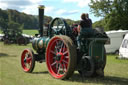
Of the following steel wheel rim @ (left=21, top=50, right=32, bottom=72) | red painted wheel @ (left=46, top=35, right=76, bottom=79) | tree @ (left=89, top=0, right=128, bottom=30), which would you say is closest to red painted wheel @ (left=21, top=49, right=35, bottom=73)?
steel wheel rim @ (left=21, top=50, right=32, bottom=72)

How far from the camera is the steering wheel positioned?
6.58m

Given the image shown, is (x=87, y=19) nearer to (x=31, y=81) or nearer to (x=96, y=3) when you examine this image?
(x=31, y=81)

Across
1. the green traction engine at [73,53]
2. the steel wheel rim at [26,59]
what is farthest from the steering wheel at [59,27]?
the steel wheel rim at [26,59]

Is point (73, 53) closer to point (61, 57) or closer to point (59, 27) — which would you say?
point (61, 57)

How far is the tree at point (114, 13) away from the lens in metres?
23.8

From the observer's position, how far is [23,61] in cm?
823

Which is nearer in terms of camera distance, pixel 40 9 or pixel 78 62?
pixel 78 62

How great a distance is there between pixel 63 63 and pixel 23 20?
303ft

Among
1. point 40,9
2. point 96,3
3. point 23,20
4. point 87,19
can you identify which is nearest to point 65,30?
point 87,19

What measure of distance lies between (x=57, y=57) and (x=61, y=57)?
143mm

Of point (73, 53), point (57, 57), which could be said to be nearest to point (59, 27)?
point (57, 57)

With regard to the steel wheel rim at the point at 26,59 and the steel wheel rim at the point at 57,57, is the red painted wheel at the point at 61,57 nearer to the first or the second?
the steel wheel rim at the point at 57,57

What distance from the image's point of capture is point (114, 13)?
24.1 metres

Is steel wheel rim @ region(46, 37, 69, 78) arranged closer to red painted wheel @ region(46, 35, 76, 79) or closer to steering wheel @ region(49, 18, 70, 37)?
red painted wheel @ region(46, 35, 76, 79)
